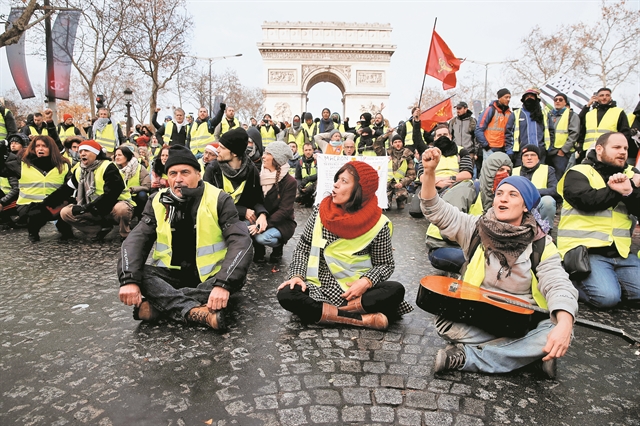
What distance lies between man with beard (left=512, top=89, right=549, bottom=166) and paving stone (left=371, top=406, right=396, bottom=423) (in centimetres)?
700

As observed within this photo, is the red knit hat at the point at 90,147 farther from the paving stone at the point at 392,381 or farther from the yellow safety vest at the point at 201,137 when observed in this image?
the paving stone at the point at 392,381

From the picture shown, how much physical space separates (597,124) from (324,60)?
1572 inches

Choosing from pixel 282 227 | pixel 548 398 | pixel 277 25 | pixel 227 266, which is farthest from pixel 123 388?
pixel 277 25

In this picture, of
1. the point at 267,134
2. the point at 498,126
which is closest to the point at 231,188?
the point at 498,126

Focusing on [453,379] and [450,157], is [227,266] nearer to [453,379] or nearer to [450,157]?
[453,379]

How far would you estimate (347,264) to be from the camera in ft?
11.5

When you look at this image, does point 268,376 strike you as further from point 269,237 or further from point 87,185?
point 87,185

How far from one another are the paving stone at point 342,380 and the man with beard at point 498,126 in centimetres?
690

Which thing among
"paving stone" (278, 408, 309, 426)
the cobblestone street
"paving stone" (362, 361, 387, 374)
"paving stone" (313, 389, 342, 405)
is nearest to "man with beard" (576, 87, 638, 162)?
the cobblestone street

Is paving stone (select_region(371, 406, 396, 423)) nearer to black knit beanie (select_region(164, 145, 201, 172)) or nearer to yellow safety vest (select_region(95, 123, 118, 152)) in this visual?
black knit beanie (select_region(164, 145, 201, 172))

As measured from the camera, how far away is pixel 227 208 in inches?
142

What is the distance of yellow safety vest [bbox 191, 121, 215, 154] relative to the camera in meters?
10.9

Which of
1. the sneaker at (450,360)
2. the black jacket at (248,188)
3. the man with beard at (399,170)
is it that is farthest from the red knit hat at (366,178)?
the man with beard at (399,170)

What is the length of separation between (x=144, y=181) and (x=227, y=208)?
16.1 feet
